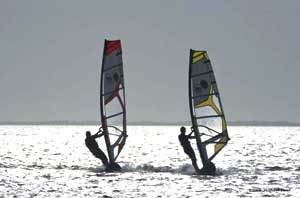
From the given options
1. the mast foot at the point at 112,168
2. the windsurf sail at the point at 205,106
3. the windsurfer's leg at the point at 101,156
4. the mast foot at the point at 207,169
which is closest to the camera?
the windsurf sail at the point at 205,106

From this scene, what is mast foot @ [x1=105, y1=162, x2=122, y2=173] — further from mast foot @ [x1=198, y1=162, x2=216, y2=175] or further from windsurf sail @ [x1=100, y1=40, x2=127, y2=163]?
mast foot @ [x1=198, y1=162, x2=216, y2=175]

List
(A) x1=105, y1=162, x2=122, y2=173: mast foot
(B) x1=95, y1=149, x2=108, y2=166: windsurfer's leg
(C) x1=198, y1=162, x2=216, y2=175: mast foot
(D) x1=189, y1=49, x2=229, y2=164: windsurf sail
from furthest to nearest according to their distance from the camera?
(A) x1=105, y1=162, x2=122, y2=173: mast foot → (B) x1=95, y1=149, x2=108, y2=166: windsurfer's leg → (C) x1=198, y1=162, x2=216, y2=175: mast foot → (D) x1=189, y1=49, x2=229, y2=164: windsurf sail

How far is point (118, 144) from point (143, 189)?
6221mm

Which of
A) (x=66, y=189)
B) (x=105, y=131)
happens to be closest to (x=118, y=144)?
(x=105, y=131)

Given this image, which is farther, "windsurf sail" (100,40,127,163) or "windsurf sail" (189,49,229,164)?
"windsurf sail" (100,40,127,163)

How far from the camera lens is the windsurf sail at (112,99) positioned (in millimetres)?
27469

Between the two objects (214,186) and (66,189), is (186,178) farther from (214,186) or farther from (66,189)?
(66,189)

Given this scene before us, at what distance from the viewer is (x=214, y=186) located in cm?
2291

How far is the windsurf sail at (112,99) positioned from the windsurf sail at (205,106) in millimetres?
3264

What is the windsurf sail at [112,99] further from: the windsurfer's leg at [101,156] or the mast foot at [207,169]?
the mast foot at [207,169]

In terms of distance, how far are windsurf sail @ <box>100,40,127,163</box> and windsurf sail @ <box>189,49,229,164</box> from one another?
3.26m

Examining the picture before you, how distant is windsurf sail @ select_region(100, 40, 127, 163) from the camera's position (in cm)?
2747

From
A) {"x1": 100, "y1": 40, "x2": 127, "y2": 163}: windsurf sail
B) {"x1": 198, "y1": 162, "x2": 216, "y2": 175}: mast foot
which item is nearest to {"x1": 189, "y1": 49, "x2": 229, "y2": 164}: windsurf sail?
{"x1": 198, "y1": 162, "x2": 216, "y2": 175}: mast foot

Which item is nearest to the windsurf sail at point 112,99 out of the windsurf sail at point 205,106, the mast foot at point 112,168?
the mast foot at point 112,168
